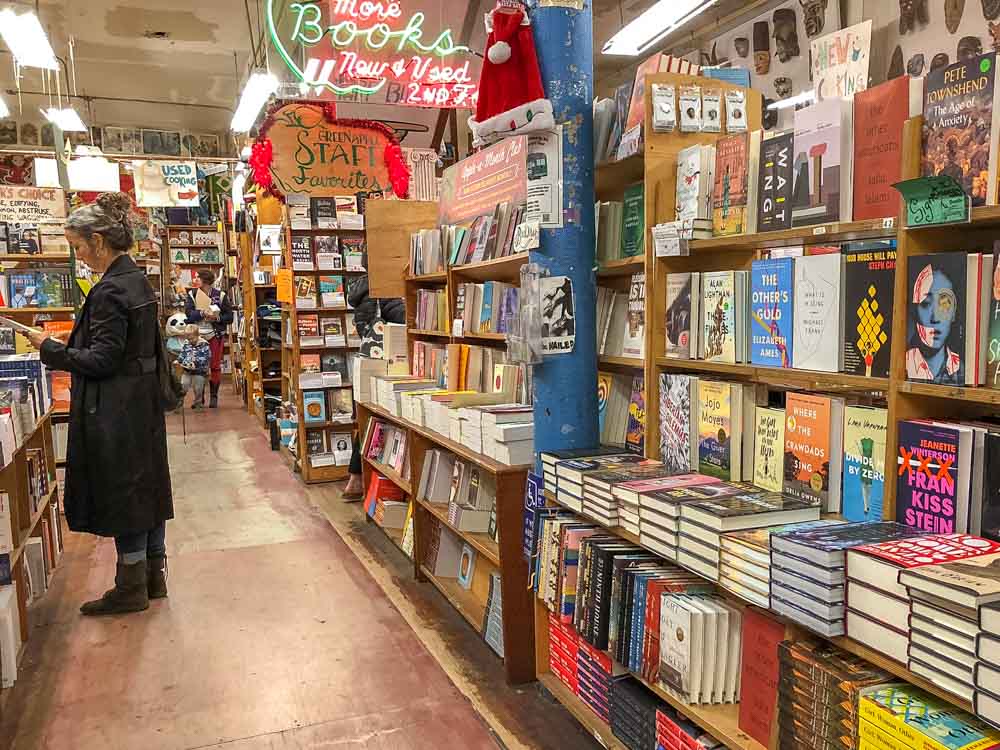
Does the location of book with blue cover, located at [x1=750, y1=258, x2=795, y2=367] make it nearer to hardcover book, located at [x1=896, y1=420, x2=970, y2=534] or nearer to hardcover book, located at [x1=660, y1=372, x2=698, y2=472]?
hardcover book, located at [x1=660, y1=372, x2=698, y2=472]

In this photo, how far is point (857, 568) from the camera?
1.58m

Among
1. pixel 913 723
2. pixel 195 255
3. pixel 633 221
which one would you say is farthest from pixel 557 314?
pixel 195 255

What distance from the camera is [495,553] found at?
327cm

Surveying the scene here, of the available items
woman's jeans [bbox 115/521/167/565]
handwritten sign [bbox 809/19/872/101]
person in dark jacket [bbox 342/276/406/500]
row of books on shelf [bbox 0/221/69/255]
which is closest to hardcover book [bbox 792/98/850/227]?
woman's jeans [bbox 115/521/167/565]

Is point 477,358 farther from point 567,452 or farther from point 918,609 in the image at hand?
point 918,609

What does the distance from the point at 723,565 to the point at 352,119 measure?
197 inches

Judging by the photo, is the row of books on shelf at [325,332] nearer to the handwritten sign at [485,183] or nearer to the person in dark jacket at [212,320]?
the handwritten sign at [485,183]

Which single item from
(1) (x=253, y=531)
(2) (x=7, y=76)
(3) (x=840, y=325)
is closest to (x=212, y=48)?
(2) (x=7, y=76)

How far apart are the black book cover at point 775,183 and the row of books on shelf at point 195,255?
14574 mm

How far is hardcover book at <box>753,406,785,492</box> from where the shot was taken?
212 centimetres

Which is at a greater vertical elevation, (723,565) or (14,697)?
(723,565)

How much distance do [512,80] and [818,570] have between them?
181cm

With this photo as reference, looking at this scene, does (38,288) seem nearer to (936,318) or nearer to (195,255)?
(936,318)

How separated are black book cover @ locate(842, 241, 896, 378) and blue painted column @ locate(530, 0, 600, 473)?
1.03 metres
